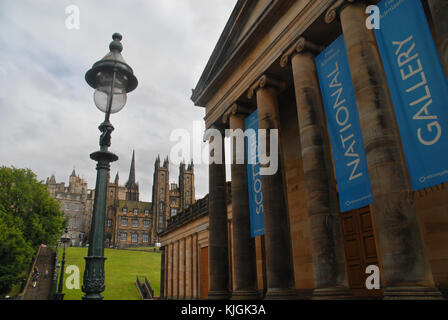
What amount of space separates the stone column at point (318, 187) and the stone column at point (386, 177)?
5.49ft

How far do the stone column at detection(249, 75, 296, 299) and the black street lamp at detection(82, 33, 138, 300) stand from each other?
665 cm

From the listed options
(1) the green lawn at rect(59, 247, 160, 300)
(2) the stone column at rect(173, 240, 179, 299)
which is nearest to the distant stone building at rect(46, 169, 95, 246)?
(1) the green lawn at rect(59, 247, 160, 300)

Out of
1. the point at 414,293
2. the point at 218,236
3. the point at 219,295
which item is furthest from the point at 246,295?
the point at 414,293

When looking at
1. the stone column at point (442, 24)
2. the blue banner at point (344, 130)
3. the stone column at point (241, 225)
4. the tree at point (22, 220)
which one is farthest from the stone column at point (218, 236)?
the tree at point (22, 220)

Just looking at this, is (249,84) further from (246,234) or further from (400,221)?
(400,221)

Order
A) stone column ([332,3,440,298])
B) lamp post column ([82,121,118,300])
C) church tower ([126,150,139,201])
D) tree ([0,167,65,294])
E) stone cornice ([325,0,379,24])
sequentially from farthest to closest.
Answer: church tower ([126,150,139,201])
tree ([0,167,65,294])
stone cornice ([325,0,379,24])
stone column ([332,3,440,298])
lamp post column ([82,121,118,300])

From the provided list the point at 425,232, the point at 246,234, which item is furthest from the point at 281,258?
the point at 425,232

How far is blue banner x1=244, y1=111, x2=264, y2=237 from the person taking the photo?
12.7 m

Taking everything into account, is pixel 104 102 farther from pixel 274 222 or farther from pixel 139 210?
pixel 139 210

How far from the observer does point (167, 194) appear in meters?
118

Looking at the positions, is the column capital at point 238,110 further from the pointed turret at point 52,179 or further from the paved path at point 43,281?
the pointed turret at point 52,179

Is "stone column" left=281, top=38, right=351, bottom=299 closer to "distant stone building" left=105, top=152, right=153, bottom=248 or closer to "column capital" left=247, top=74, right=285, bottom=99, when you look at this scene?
"column capital" left=247, top=74, right=285, bottom=99

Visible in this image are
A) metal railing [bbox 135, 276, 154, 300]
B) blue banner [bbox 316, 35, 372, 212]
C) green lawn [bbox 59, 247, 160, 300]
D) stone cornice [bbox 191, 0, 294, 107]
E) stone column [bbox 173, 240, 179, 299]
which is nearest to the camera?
blue banner [bbox 316, 35, 372, 212]

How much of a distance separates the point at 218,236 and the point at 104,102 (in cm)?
987
